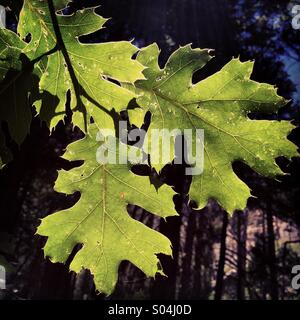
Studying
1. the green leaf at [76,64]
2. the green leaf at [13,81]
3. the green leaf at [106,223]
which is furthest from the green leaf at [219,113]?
the green leaf at [13,81]

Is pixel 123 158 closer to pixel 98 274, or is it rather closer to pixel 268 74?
pixel 98 274

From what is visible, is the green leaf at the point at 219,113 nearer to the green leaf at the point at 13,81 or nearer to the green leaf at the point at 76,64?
the green leaf at the point at 76,64

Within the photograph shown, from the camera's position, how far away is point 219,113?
1492 millimetres

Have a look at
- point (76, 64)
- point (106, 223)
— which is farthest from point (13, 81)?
point (106, 223)

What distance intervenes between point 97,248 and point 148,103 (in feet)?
2.18

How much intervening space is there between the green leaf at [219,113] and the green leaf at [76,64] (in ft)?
0.40

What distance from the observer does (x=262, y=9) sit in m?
13.6

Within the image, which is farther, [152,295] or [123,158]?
[152,295]

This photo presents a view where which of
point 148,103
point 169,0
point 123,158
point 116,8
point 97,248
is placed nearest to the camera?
point 148,103

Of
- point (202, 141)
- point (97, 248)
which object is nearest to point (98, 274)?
point (97, 248)

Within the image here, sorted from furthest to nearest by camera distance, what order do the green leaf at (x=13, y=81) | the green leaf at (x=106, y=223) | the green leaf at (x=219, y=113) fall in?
the green leaf at (x=106, y=223), the green leaf at (x=219, y=113), the green leaf at (x=13, y=81)

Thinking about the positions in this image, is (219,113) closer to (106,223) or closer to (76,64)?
(76,64)

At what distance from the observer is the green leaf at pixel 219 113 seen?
4.73 ft

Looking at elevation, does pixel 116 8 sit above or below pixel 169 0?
below
